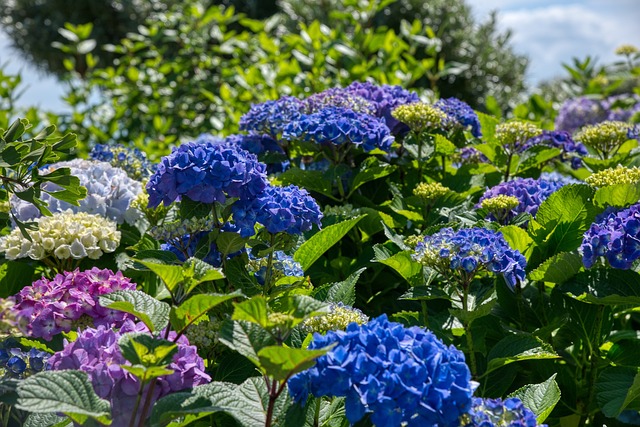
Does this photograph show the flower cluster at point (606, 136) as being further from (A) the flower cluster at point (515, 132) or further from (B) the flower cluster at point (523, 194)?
(B) the flower cluster at point (523, 194)

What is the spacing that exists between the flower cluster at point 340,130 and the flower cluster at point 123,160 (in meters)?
0.91

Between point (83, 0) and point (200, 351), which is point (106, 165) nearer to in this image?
point (200, 351)

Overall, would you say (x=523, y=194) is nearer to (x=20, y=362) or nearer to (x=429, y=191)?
(x=429, y=191)

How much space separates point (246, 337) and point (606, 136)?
6.67 ft

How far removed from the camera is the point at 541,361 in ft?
7.89

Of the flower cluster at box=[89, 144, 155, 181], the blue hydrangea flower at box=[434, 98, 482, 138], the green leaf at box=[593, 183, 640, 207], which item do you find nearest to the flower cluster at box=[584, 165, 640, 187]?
the green leaf at box=[593, 183, 640, 207]

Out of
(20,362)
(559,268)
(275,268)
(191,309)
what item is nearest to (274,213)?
(275,268)

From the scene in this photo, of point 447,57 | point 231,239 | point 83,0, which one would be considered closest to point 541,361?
point 231,239

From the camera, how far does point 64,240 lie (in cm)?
249

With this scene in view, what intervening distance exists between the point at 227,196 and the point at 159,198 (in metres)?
0.18

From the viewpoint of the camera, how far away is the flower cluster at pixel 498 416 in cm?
148

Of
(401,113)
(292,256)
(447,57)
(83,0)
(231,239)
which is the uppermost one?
(401,113)

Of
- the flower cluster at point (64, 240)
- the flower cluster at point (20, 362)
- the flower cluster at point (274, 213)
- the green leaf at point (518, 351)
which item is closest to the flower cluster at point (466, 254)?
the green leaf at point (518, 351)

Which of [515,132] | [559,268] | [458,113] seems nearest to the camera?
[559,268]
